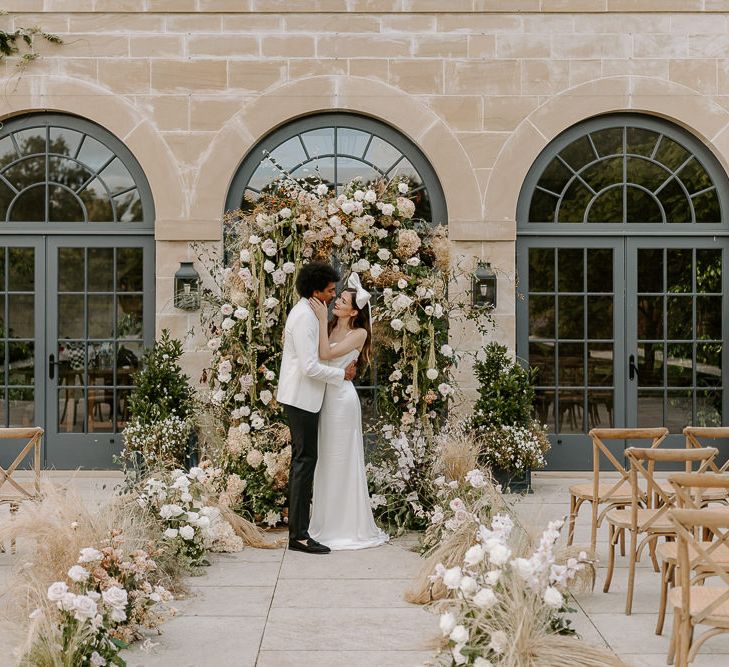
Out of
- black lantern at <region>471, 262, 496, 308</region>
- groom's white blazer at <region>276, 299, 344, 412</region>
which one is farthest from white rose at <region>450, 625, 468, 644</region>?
black lantern at <region>471, 262, 496, 308</region>

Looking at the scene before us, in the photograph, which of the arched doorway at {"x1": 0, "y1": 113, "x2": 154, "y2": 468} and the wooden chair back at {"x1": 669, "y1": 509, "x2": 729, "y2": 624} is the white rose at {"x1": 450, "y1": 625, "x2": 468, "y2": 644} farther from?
the arched doorway at {"x1": 0, "y1": 113, "x2": 154, "y2": 468}

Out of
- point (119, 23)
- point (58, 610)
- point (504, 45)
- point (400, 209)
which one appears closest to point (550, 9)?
point (504, 45)

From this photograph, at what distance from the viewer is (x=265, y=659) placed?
4.84m

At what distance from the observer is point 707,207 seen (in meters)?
10.6

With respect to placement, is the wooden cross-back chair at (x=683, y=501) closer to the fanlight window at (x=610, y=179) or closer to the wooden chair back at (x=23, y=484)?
the wooden chair back at (x=23, y=484)

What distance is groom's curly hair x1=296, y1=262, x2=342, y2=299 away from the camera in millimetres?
7285

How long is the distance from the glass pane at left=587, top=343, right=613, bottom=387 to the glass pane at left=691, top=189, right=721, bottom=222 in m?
1.68

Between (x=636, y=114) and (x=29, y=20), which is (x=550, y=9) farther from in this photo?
(x=29, y=20)

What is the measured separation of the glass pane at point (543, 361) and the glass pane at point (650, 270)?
3.81ft

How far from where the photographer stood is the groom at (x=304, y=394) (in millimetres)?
7164

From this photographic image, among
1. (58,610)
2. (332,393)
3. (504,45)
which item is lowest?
(58,610)

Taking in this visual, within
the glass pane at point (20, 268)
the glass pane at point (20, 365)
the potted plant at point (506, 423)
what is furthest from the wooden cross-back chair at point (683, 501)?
the glass pane at point (20, 268)

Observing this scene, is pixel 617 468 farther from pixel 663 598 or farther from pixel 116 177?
pixel 116 177

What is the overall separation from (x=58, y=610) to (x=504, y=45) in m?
7.88
